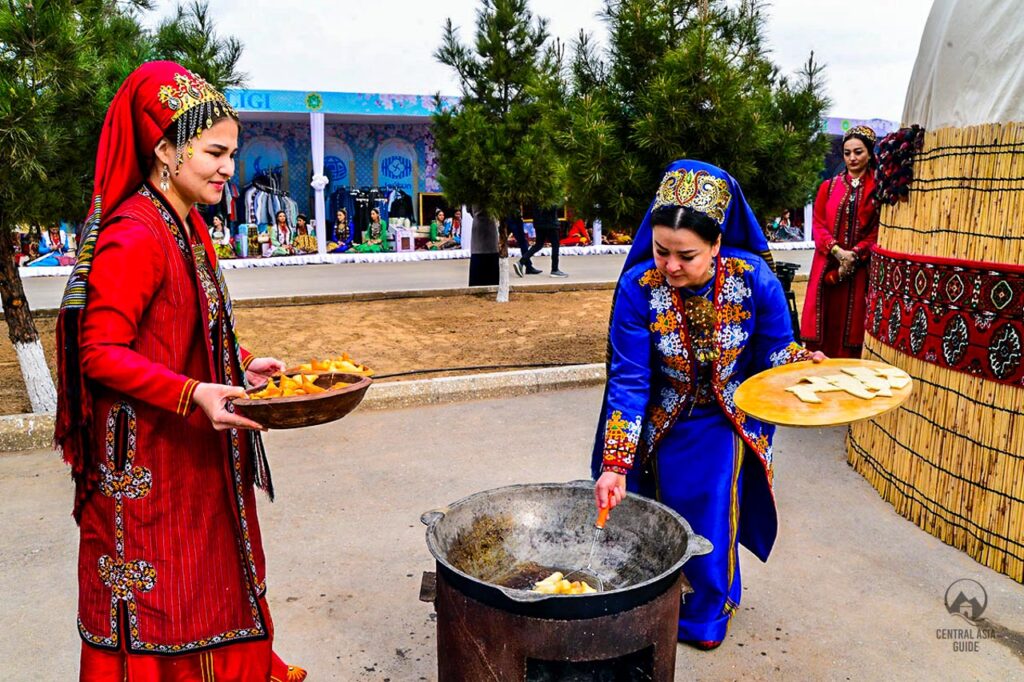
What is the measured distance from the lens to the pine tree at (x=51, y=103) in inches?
188

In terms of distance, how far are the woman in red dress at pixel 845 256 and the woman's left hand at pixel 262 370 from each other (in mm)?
4797

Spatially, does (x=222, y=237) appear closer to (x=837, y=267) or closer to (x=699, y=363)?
(x=837, y=267)

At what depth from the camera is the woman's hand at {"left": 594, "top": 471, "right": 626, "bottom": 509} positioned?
8.20 feet

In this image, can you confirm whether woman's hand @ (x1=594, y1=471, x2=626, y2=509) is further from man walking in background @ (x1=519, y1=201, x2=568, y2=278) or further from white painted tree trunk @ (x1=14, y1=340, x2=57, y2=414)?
man walking in background @ (x1=519, y1=201, x2=568, y2=278)

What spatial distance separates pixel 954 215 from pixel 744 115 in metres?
3.17

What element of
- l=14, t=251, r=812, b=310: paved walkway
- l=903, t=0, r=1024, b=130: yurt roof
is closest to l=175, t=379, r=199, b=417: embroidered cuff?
l=903, t=0, r=1024, b=130: yurt roof

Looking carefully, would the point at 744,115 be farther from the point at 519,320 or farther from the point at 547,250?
the point at 547,250

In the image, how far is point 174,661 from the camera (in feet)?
7.64

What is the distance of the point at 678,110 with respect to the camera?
22.3 feet

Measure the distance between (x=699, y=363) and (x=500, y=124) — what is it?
8.49m

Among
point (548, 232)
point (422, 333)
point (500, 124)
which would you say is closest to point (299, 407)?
point (422, 333)

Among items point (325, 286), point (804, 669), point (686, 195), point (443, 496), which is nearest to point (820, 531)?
point (804, 669)

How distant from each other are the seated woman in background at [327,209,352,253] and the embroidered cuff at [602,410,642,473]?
59.4ft

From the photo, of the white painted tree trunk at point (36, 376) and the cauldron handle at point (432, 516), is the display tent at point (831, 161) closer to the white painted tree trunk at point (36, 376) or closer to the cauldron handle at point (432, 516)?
the white painted tree trunk at point (36, 376)
